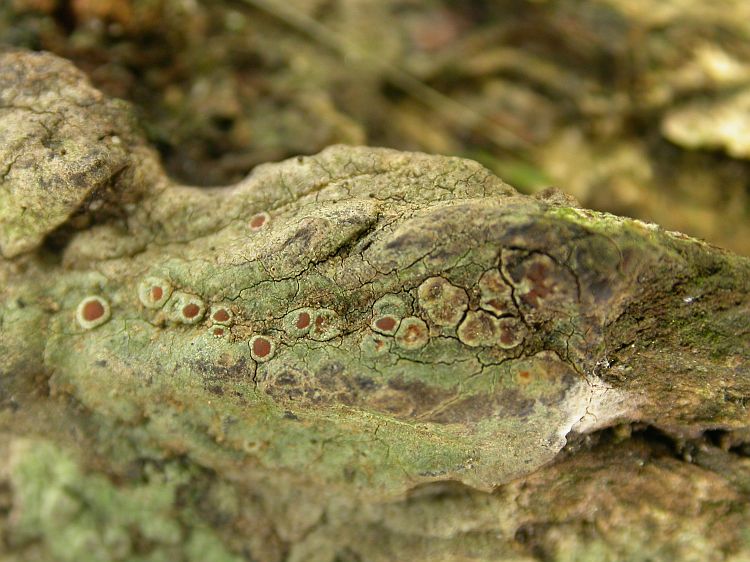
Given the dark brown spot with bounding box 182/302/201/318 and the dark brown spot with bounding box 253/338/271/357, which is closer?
the dark brown spot with bounding box 253/338/271/357

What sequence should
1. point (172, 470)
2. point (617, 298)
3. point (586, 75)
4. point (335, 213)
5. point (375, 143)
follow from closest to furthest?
point (617, 298), point (335, 213), point (172, 470), point (375, 143), point (586, 75)

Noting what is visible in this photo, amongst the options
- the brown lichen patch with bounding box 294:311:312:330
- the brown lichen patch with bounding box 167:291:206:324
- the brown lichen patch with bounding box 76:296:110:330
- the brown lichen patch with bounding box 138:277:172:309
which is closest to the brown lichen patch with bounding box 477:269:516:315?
the brown lichen patch with bounding box 294:311:312:330

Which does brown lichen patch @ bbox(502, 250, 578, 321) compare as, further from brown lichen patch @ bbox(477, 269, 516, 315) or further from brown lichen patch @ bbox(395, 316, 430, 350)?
brown lichen patch @ bbox(395, 316, 430, 350)

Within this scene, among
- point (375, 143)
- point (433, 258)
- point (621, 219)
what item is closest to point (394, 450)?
point (433, 258)

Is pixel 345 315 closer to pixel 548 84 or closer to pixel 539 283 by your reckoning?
pixel 539 283

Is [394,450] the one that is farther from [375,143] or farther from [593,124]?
[593,124]

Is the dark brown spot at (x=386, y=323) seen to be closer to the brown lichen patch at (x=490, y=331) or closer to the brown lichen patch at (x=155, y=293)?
the brown lichen patch at (x=490, y=331)
